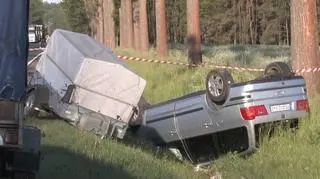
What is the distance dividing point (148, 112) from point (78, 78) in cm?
148

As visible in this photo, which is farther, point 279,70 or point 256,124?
point 279,70

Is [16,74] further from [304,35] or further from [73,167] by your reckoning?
[304,35]

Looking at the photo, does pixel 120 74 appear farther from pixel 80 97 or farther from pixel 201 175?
pixel 201 175

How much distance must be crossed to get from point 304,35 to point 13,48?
31.8ft

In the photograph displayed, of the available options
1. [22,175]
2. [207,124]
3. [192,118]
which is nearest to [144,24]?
[192,118]

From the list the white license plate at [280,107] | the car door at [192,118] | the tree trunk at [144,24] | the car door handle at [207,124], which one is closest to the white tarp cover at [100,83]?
the car door at [192,118]

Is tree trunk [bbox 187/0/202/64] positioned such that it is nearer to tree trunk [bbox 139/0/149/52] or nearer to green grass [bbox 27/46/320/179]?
green grass [bbox 27/46/320/179]

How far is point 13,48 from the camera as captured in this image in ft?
19.9

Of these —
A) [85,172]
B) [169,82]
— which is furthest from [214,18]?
[85,172]

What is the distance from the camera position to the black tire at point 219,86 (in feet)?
34.8

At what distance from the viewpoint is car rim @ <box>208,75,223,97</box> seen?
1079cm

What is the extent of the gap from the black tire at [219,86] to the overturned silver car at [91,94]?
2295mm

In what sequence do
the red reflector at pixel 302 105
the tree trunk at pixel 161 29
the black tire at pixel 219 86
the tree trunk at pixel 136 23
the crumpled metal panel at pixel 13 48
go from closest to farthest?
the crumpled metal panel at pixel 13 48 → the black tire at pixel 219 86 → the red reflector at pixel 302 105 → the tree trunk at pixel 161 29 → the tree trunk at pixel 136 23

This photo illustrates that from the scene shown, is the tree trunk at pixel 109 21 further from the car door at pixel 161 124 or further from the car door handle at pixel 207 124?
the car door handle at pixel 207 124
